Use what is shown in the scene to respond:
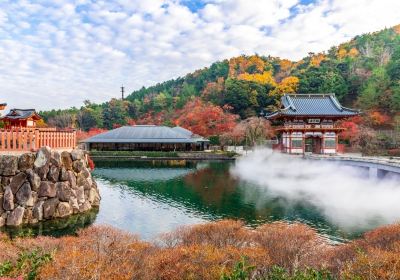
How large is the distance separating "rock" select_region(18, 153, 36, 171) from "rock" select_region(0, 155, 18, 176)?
0.23m

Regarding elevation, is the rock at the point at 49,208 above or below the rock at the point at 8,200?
below

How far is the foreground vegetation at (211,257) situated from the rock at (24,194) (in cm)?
604

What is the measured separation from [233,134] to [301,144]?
13735 mm

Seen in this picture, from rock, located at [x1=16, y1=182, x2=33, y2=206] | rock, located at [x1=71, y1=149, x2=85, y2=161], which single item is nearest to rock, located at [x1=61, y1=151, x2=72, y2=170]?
rock, located at [x1=71, y1=149, x2=85, y2=161]

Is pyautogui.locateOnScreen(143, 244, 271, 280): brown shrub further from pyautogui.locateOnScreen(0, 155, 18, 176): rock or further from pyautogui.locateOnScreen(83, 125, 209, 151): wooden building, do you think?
pyautogui.locateOnScreen(83, 125, 209, 151): wooden building

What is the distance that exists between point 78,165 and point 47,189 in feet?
7.65

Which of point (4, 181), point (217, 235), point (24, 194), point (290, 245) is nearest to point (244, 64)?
point (24, 194)

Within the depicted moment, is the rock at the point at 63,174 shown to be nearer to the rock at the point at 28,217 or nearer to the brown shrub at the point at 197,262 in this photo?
the rock at the point at 28,217

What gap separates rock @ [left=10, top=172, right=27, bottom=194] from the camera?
553 inches

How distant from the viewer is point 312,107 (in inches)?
1497

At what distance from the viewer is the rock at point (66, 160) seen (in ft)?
52.6

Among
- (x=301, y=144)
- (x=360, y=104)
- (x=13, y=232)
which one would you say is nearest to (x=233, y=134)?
(x=301, y=144)

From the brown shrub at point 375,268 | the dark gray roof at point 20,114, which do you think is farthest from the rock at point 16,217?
the dark gray roof at point 20,114

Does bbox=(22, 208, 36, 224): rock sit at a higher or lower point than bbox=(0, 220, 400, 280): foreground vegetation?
lower
